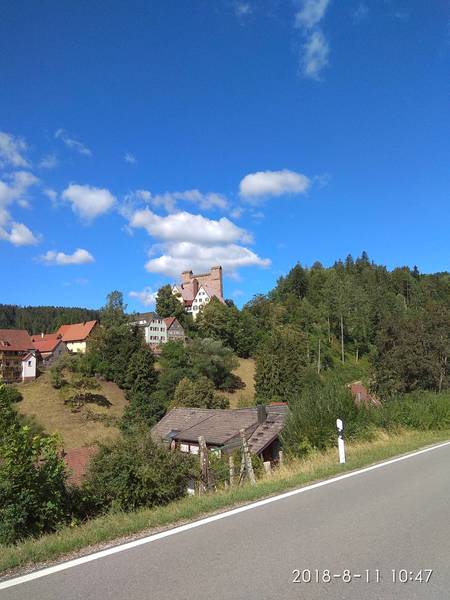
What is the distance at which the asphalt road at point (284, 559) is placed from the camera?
4023mm

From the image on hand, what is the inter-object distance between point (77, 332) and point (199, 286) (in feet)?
124

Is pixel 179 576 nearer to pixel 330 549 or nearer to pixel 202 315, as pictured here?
pixel 330 549

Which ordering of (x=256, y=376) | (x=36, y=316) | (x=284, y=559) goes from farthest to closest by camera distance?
(x=36, y=316)
(x=256, y=376)
(x=284, y=559)

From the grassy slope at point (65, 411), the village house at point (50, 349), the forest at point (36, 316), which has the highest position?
the forest at point (36, 316)

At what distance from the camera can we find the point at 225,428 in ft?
114

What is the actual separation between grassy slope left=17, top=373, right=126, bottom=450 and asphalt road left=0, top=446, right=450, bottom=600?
47.1 meters

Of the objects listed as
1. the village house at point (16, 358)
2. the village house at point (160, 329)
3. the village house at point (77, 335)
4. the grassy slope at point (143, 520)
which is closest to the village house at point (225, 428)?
the grassy slope at point (143, 520)

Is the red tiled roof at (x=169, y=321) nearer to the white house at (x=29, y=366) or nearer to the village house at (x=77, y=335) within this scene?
the village house at (x=77, y=335)

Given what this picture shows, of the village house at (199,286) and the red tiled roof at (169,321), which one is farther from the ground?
the village house at (199,286)

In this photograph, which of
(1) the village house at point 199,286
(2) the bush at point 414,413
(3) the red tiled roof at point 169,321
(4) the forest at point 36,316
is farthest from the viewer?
(4) the forest at point 36,316

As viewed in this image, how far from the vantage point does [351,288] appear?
106 meters

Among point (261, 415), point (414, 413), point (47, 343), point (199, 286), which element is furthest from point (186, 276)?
point (414, 413)

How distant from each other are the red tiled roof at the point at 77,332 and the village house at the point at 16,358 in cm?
1820
